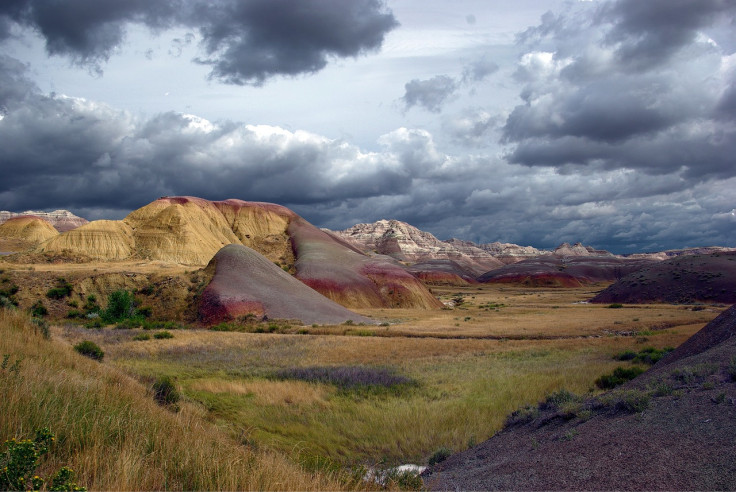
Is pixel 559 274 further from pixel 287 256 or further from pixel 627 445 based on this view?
pixel 627 445

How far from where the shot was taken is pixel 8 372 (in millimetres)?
7477

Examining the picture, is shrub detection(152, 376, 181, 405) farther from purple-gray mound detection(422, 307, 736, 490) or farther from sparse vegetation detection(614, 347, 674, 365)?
sparse vegetation detection(614, 347, 674, 365)

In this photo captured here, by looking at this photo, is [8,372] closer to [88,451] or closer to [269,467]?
[88,451]

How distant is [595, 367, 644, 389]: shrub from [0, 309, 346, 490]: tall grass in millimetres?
12380

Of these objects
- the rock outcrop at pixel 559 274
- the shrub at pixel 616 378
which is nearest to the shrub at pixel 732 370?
the shrub at pixel 616 378

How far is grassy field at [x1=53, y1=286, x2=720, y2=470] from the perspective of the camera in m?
11.8

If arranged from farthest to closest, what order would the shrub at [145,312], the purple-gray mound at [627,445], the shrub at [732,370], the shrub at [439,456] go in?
the shrub at [145,312] → the shrub at [439,456] → the shrub at [732,370] → the purple-gray mound at [627,445]

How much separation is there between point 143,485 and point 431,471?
6.42 meters

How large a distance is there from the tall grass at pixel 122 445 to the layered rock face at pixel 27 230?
595 feet

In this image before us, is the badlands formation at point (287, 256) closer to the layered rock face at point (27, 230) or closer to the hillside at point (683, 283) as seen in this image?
the hillside at point (683, 283)

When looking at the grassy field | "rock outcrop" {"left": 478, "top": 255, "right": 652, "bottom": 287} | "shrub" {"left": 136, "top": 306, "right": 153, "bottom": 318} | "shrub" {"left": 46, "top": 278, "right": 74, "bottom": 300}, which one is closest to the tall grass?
the grassy field

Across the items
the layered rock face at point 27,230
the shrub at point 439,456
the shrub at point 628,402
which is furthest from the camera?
the layered rock face at point 27,230

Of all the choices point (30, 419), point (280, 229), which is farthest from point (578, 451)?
point (280, 229)

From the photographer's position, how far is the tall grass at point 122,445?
16.9 ft
